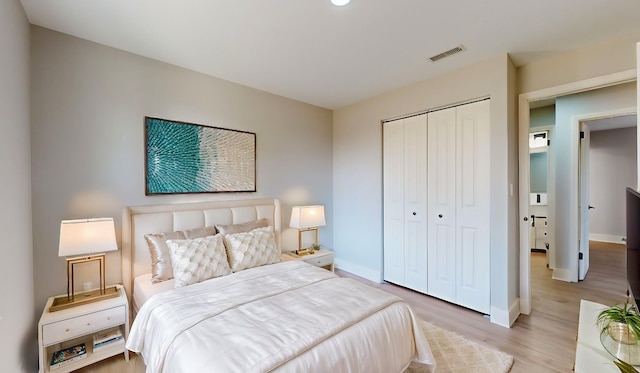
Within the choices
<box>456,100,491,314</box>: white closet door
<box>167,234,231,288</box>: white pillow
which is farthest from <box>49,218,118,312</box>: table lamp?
<box>456,100,491,314</box>: white closet door

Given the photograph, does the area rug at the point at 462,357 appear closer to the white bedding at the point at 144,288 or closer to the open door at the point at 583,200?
Answer: the white bedding at the point at 144,288

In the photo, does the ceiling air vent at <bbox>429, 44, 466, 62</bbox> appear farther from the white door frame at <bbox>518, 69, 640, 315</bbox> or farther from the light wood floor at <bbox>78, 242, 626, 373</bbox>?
the light wood floor at <bbox>78, 242, 626, 373</bbox>

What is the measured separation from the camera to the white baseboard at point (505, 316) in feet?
8.18

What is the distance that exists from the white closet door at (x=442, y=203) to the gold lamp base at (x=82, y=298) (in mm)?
3126

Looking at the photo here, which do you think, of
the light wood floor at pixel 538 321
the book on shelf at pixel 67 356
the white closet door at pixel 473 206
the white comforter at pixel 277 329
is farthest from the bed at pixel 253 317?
the white closet door at pixel 473 206

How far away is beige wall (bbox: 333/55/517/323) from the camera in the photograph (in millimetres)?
2518

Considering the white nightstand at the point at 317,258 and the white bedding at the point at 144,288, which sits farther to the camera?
the white nightstand at the point at 317,258

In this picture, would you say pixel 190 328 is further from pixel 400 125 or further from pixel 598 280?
pixel 598 280

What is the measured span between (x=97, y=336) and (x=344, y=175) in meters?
3.24

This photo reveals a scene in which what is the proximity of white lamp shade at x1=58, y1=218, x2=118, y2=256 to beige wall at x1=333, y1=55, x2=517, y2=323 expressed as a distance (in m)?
2.89

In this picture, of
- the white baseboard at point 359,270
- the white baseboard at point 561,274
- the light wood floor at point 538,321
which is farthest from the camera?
the white baseboard at point 359,270

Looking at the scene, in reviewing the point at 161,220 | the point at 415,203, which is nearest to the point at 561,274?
the point at 415,203

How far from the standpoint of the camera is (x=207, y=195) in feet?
9.43

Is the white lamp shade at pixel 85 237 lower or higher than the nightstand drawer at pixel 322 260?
higher
